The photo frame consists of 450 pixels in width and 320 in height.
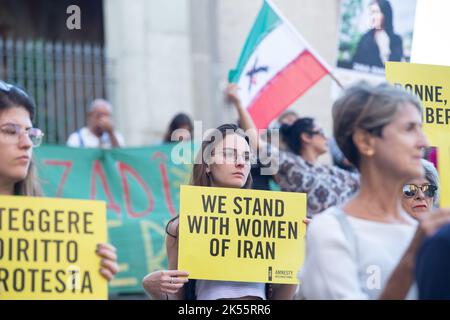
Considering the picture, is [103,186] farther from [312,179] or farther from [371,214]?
[371,214]

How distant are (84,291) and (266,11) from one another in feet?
8.39

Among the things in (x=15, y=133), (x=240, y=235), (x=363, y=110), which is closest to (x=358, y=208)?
(x=363, y=110)

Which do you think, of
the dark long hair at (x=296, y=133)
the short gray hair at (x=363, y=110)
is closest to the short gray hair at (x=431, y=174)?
the short gray hair at (x=363, y=110)

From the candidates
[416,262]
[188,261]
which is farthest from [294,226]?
[416,262]

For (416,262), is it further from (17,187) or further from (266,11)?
(266,11)

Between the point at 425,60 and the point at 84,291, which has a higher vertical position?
the point at 425,60

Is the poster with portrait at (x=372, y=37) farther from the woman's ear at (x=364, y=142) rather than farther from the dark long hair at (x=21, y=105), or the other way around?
the woman's ear at (x=364, y=142)

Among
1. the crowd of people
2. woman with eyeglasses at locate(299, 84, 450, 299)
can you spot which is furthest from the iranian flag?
woman with eyeglasses at locate(299, 84, 450, 299)

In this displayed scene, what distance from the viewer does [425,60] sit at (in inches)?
272

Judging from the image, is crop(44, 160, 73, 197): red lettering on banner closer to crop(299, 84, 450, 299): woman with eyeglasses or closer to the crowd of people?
the crowd of people

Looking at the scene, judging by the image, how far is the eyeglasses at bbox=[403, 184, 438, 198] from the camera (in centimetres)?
611

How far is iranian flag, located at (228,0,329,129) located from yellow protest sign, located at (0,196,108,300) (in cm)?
196

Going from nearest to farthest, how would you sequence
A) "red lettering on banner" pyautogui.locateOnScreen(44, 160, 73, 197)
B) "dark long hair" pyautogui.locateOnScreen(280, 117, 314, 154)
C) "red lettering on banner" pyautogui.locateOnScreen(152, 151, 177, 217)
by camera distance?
1. "dark long hair" pyautogui.locateOnScreen(280, 117, 314, 154)
2. "red lettering on banner" pyautogui.locateOnScreen(44, 160, 73, 197)
3. "red lettering on banner" pyautogui.locateOnScreen(152, 151, 177, 217)

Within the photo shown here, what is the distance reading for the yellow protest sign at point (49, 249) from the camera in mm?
6094
